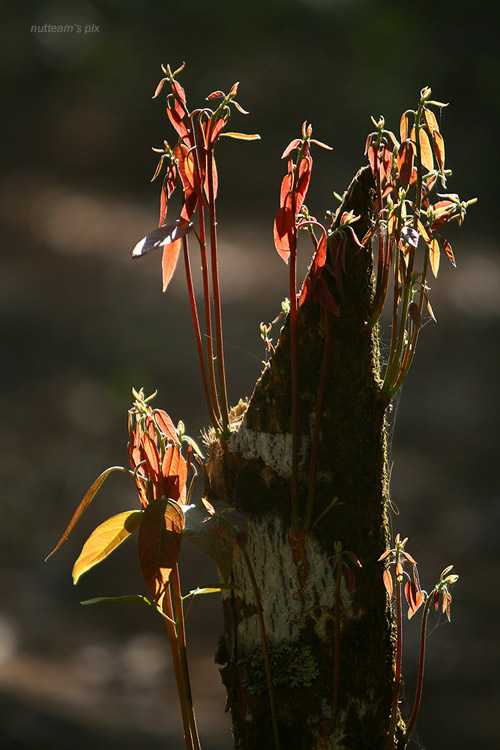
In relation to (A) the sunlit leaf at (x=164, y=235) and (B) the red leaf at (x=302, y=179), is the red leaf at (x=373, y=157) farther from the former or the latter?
(A) the sunlit leaf at (x=164, y=235)

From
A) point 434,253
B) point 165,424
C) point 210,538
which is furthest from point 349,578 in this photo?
point 434,253

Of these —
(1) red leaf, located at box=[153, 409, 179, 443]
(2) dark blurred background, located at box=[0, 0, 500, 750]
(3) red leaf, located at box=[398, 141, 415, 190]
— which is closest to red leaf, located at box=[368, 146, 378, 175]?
(3) red leaf, located at box=[398, 141, 415, 190]

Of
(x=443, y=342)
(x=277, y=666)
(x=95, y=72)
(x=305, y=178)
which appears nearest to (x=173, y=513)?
(x=277, y=666)

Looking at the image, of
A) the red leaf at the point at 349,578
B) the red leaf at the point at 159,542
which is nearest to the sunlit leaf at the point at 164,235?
the red leaf at the point at 159,542

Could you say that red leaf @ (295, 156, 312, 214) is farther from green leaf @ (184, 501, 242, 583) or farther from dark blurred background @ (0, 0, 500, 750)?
dark blurred background @ (0, 0, 500, 750)

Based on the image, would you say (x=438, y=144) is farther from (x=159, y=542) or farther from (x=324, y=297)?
(x=159, y=542)

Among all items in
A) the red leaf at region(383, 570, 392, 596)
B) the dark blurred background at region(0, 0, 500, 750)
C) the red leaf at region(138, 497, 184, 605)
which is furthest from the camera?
the dark blurred background at region(0, 0, 500, 750)

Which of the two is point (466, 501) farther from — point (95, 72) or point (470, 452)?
point (95, 72)
